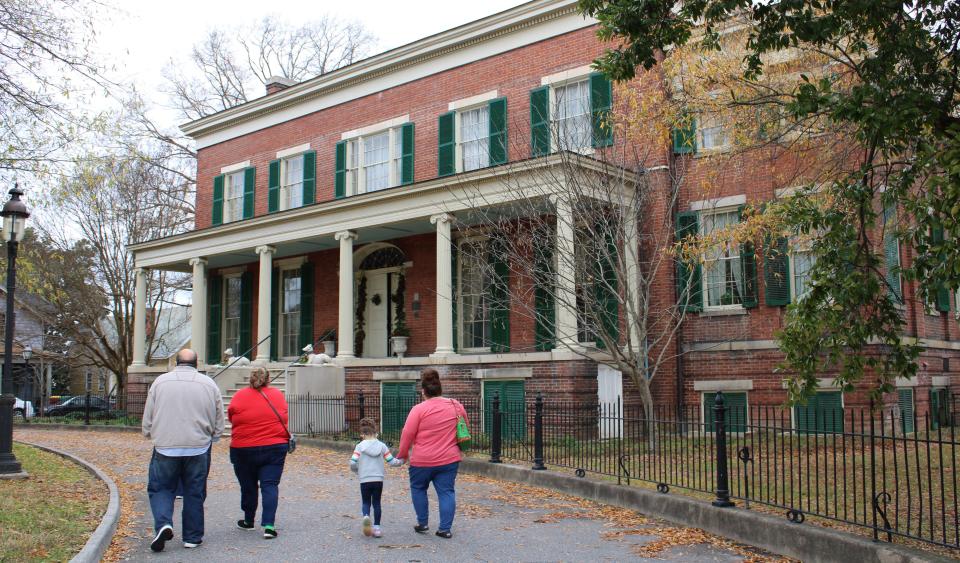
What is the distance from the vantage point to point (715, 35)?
9.24m

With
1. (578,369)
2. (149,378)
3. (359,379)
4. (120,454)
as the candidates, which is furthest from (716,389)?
(149,378)

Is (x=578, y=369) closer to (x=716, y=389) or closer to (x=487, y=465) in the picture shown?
(x=716, y=389)

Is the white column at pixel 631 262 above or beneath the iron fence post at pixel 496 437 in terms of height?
above

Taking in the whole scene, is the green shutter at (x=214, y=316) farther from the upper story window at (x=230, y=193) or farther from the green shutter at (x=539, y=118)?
the green shutter at (x=539, y=118)

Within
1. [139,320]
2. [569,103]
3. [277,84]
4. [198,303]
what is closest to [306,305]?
[198,303]

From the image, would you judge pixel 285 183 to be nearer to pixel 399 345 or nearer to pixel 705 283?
pixel 399 345

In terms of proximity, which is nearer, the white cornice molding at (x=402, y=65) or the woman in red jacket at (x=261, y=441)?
the woman in red jacket at (x=261, y=441)

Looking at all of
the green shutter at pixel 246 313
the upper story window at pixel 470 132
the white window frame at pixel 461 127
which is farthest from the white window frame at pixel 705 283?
the green shutter at pixel 246 313

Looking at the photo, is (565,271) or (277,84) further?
(277,84)

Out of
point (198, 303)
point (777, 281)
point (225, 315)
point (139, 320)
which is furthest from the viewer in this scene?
point (225, 315)

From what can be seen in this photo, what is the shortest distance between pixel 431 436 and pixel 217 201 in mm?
21776

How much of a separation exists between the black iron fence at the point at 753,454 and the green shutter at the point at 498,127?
600cm

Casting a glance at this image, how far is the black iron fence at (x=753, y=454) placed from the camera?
24.7 feet

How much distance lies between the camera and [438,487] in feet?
27.1
